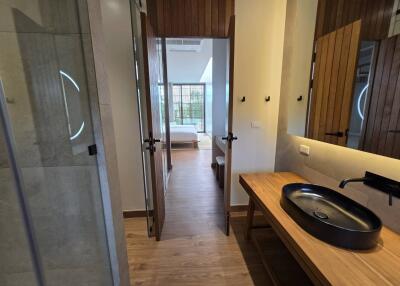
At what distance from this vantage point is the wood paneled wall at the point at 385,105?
3.46 feet

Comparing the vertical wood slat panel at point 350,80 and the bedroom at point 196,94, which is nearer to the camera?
the vertical wood slat panel at point 350,80

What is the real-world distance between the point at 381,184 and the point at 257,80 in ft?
5.17

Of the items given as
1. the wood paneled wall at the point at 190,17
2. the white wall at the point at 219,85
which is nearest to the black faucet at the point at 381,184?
the wood paneled wall at the point at 190,17

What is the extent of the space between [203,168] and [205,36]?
2.87 m

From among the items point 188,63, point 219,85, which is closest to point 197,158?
point 219,85

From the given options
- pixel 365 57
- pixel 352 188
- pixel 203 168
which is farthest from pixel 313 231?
pixel 203 168

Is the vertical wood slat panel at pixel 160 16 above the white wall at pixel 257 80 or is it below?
above

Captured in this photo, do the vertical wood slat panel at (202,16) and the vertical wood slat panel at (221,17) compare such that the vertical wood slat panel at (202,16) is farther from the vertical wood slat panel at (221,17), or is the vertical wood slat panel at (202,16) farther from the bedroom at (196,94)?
the bedroom at (196,94)

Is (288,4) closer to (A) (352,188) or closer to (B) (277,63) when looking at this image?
(B) (277,63)

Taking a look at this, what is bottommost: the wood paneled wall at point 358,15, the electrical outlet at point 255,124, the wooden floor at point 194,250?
the wooden floor at point 194,250

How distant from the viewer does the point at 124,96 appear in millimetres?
2146

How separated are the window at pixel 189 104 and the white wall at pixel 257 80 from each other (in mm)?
7497

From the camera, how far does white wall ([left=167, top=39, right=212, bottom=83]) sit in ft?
17.9

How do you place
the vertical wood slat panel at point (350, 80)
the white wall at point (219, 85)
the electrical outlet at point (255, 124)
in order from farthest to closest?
the white wall at point (219, 85)
the electrical outlet at point (255, 124)
the vertical wood slat panel at point (350, 80)
